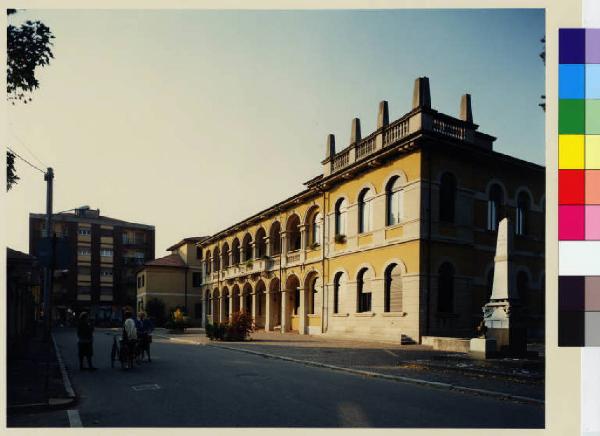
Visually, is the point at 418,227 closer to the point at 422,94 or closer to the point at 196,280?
the point at 422,94

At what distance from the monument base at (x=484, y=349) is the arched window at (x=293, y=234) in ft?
69.1

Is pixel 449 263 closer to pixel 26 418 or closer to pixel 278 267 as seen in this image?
pixel 278 267

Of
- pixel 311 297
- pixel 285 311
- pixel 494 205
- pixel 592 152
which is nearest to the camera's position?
pixel 592 152

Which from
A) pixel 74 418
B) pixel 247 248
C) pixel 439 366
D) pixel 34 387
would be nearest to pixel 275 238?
pixel 247 248

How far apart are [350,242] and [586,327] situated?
1841 centimetres

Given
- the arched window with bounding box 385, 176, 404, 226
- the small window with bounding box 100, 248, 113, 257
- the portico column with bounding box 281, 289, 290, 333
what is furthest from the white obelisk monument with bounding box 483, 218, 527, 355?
the small window with bounding box 100, 248, 113, 257

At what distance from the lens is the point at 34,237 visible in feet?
218

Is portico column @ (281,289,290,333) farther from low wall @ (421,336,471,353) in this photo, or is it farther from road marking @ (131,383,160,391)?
road marking @ (131,383,160,391)

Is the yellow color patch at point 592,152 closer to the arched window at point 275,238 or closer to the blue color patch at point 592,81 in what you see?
the blue color patch at point 592,81

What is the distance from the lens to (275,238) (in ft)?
130

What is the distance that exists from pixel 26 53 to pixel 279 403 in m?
9.06

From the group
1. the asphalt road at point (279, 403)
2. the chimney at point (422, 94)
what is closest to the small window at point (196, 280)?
the chimney at point (422, 94)

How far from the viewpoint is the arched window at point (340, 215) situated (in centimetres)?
2892

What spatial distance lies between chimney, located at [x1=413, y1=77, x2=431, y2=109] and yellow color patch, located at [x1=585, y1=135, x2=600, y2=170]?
13888 mm
